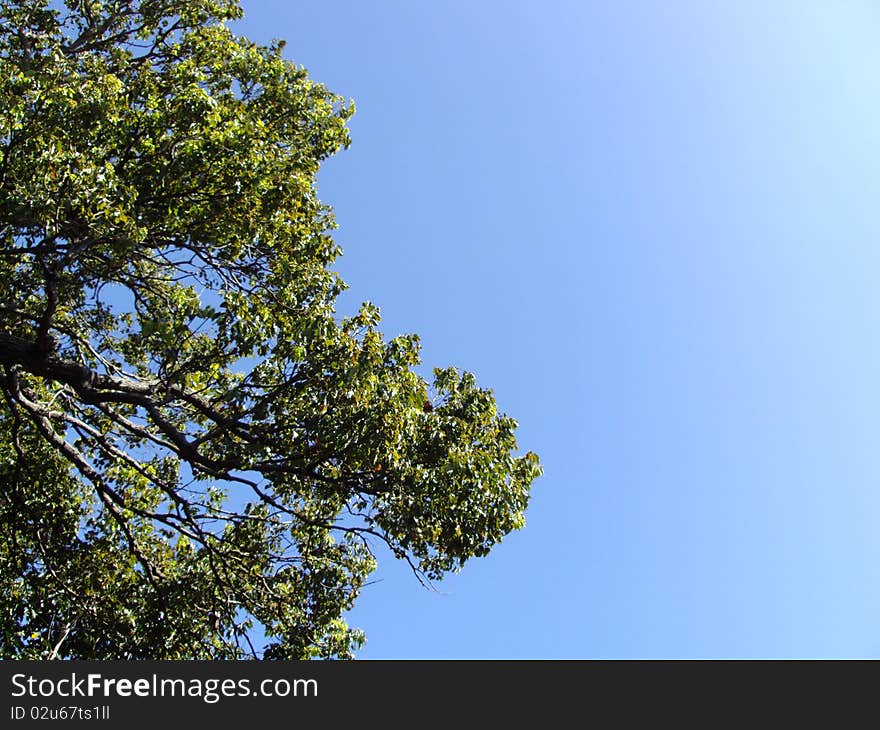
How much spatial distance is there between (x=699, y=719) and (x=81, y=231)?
355 inches

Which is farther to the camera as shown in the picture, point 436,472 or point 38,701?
point 436,472

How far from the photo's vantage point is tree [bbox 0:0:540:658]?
9.20m

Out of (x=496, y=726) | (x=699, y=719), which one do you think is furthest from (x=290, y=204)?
(x=699, y=719)

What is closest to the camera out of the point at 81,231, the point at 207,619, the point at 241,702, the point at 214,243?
the point at 241,702

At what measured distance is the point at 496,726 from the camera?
24.6 ft

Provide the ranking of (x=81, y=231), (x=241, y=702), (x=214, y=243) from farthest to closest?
(x=214, y=243) < (x=81, y=231) < (x=241, y=702)

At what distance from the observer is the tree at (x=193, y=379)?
30.2ft

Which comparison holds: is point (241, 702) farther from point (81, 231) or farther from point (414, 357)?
point (81, 231)

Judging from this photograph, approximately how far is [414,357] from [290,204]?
324 cm

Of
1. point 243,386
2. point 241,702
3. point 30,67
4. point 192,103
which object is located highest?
point 30,67

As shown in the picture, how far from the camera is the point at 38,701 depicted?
25.4 ft

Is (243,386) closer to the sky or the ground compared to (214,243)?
closer to the ground

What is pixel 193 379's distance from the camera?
35.6 ft

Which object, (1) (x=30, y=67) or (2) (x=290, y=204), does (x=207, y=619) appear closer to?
(2) (x=290, y=204)
